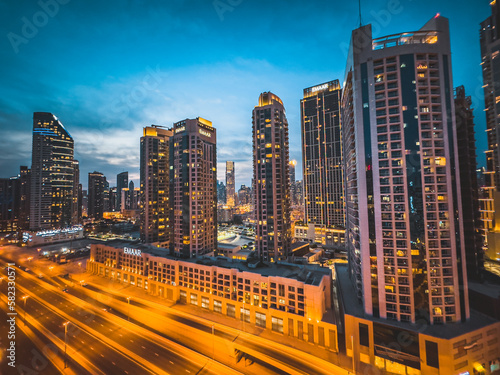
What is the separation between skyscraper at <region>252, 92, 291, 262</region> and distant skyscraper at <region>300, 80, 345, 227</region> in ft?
213

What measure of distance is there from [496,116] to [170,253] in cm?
12790

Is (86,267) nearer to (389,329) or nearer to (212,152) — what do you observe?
(212,152)

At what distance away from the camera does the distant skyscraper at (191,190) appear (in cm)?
8369

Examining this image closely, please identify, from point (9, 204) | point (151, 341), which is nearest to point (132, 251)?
point (151, 341)

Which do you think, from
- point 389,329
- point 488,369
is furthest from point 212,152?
point 488,369

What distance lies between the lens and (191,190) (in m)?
84.2

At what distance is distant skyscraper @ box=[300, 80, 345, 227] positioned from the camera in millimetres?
138750

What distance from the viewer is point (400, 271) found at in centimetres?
4122

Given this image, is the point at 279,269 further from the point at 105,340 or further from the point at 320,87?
the point at 320,87

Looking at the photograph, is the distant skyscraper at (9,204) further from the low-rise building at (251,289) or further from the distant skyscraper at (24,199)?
the low-rise building at (251,289)

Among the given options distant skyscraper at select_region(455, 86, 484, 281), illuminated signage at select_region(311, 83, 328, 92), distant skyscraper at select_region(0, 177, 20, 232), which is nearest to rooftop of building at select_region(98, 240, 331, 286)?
distant skyscraper at select_region(455, 86, 484, 281)

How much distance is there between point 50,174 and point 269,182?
185m

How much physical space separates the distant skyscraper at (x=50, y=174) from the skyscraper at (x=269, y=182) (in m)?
178

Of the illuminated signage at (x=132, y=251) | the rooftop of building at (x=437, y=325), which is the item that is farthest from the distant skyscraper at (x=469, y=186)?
the illuminated signage at (x=132, y=251)
